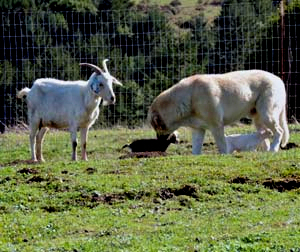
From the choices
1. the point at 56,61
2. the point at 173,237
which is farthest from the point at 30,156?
the point at 173,237

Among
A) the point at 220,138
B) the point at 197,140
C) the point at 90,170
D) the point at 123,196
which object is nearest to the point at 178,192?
the point at 123,196

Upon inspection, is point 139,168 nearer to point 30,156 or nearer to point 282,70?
point 30,156

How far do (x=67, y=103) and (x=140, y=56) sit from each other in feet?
24.5

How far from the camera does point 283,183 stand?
39.0ft

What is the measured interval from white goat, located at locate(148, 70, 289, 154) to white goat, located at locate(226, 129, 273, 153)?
1.29 ft

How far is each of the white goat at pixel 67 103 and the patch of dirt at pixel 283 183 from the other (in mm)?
4548

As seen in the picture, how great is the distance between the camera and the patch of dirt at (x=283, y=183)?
463 inches

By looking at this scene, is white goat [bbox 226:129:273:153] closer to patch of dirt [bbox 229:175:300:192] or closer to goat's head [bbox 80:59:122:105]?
goat's head [bbox 80:59:122:105]

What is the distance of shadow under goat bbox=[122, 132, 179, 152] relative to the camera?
16812mm

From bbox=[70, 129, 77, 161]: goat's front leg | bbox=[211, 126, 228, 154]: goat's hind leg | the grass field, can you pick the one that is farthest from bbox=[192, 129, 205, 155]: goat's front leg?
the grass field

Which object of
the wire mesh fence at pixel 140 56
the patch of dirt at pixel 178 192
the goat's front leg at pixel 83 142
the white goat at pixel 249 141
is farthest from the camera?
the wire mesh fence at pixel 140 56

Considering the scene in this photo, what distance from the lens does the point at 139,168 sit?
12.7m

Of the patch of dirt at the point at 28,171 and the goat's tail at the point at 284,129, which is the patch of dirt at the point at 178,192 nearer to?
the patch of dirt at the point at 28,171

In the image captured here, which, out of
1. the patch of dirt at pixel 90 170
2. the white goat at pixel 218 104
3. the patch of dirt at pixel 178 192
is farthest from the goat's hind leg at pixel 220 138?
the patch of dirt at pixel 178 192
